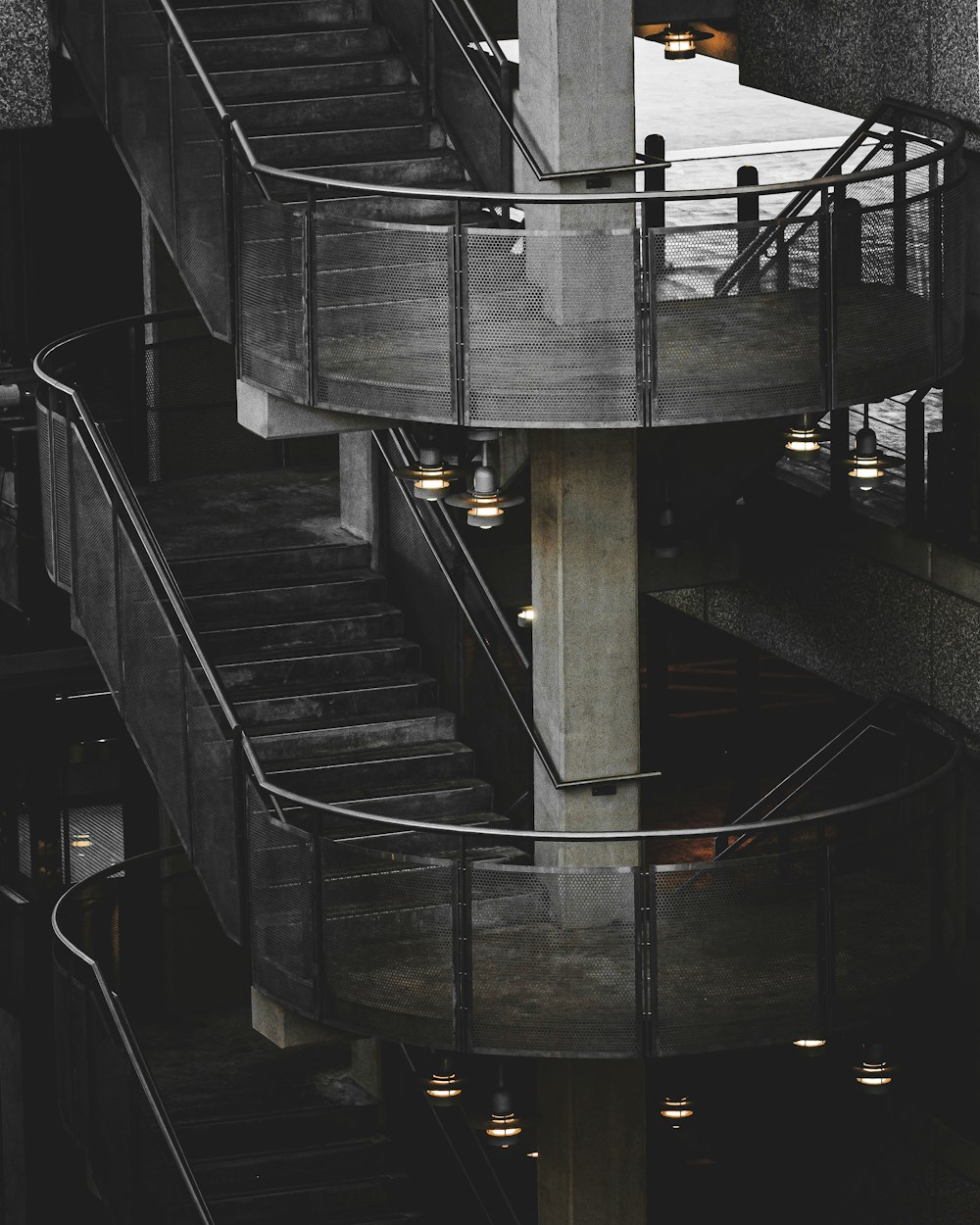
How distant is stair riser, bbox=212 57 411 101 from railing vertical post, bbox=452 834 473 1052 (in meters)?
5.51

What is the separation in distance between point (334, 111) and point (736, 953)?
6.17 metres

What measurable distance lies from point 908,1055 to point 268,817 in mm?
5694

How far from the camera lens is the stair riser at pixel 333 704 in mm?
18312

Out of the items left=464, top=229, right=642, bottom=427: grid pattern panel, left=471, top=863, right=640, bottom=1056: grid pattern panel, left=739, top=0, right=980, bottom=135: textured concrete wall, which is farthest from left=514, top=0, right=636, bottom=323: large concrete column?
left=471, top=863, right=640, bottom=1056: grid pattern panel

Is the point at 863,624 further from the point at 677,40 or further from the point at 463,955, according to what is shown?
the point at 463,955

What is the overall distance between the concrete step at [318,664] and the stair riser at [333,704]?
23 centimetres

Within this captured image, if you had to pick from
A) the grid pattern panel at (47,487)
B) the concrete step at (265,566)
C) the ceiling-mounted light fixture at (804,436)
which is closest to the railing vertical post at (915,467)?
the ceiling-mounted light fixture at (804,436)

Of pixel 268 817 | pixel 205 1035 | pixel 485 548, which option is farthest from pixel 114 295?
pixel 268 817

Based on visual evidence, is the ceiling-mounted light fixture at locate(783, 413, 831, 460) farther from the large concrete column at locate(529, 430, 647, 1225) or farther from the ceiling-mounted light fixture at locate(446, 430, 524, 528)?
the ceiling-mounted light fixture at locate(446, 430, 524, 528)

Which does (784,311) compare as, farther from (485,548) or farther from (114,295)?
(114,295)

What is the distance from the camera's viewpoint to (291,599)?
63.1ft

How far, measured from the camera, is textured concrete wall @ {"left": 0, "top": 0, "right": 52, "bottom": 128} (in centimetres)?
1977

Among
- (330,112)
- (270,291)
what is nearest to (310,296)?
(270,291)

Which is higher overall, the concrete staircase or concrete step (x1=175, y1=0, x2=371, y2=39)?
concrete step (x1=175, y1=0, x2=371, y2=39)
